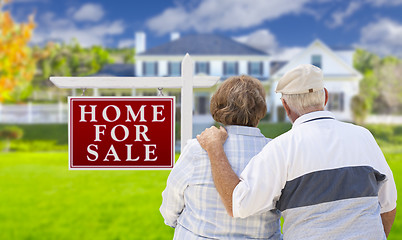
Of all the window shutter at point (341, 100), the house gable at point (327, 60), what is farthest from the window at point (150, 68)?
the window shutter at point (341, 100)

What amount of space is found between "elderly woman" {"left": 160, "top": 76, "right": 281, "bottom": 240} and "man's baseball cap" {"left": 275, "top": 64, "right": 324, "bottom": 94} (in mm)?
135

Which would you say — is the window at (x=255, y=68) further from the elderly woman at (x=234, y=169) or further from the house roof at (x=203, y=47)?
the elderly woman at (x=234, y=169)

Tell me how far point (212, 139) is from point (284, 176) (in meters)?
0.32

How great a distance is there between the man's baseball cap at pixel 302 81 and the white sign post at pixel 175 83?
71 centimetres

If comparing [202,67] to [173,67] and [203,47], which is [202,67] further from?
[173,67]

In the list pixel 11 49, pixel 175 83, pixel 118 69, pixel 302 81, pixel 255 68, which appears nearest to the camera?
pixel 302 81

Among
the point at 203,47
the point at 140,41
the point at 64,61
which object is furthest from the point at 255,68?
the point at 64,61

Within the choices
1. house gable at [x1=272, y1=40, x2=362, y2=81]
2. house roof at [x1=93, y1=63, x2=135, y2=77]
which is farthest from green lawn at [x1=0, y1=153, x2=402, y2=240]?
house roof at [x1=93, y1=63, x2=135, y2=77]

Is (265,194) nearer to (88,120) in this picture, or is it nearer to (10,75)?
(88,120)

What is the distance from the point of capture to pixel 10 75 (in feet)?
45.2

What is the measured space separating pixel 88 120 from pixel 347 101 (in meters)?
16.2

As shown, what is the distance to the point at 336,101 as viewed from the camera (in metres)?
17.0

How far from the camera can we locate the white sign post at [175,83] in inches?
86.2

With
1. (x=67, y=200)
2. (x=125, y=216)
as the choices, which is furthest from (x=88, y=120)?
(x=67, y=200)
